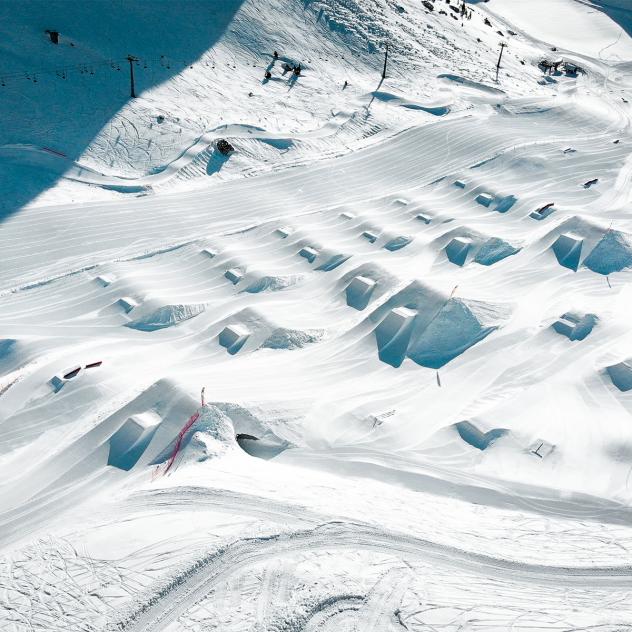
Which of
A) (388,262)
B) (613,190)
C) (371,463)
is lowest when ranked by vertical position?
(371,463)

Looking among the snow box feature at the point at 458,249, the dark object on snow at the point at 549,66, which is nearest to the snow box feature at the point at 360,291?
the snow box feature at the point at 458,249

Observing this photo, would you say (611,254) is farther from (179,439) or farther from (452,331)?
(179,439)

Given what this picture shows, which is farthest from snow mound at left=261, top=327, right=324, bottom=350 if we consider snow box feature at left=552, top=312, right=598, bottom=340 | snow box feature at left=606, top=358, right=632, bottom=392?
snow box feature at left=606, top=358, right=632, bottom=392

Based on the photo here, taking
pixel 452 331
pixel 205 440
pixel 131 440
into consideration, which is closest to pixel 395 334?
pixel 452 331

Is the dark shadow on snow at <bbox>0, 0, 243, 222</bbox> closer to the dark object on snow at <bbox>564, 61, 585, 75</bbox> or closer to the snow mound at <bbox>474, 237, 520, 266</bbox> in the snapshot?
the snow mound at <bbox>474, 237, 520, 266</bbox>

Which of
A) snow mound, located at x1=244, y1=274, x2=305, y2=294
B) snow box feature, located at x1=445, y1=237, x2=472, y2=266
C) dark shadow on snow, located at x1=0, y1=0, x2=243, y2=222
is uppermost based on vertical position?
dark shadow on snow, located at x1=0, y1=0, x2=243, y2=222

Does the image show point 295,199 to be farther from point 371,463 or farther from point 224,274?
point 371,463

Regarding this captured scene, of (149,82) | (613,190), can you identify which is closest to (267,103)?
(149,82)
